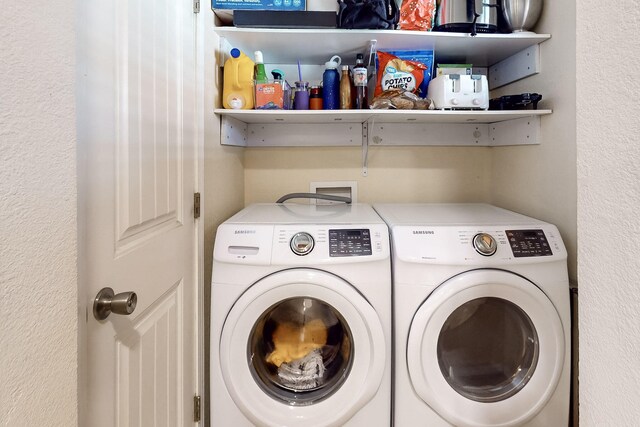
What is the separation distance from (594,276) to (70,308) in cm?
82

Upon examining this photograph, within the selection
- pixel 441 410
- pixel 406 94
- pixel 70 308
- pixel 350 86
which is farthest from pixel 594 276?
pixel 350 86

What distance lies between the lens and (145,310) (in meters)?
0.96

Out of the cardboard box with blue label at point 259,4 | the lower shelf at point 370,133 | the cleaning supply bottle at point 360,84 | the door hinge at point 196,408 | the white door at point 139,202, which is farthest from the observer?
the lower shelf at point 370,133

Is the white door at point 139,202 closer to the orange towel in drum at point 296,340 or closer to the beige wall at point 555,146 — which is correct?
the orange towel in drum at point 296,340

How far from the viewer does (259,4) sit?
152 centimetres

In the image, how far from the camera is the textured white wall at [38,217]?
1.54 ft

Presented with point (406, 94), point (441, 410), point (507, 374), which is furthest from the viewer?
point (406, 94)

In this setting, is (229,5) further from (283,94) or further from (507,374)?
(507,374)

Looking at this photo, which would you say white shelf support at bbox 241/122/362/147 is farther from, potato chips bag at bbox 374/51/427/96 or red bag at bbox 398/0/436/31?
red bag at bbox 398/0/436/31

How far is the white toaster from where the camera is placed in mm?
1558

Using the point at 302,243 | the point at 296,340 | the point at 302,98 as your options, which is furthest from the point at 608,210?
the point at 302,98

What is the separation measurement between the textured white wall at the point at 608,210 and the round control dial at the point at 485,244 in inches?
29.3

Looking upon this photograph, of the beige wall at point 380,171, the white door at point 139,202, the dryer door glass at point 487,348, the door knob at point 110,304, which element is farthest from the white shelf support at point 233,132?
the dryer door glass at point 487,348

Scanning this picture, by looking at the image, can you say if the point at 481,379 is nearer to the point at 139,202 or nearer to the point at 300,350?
the point at 300,350
